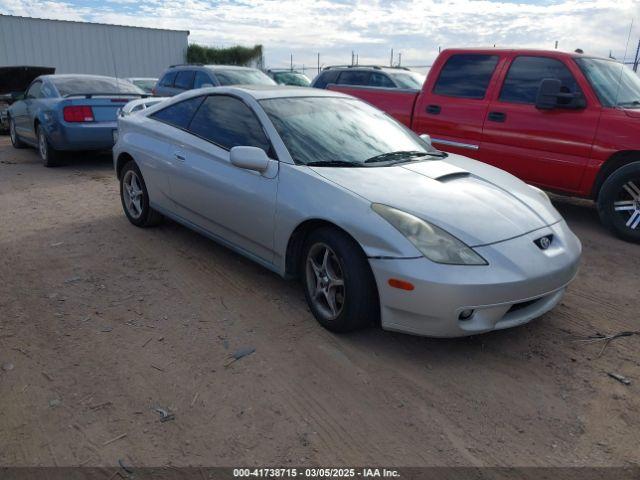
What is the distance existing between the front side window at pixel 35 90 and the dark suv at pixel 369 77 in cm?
525

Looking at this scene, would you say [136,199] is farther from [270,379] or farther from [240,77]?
[240,77]

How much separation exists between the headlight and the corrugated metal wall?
2054cm

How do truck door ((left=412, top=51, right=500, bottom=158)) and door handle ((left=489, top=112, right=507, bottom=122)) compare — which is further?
truck door ((left=412, top=51, right=500, bottom=158))

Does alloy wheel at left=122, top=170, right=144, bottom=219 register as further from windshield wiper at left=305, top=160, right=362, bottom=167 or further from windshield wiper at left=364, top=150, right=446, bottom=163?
windshield wiper at left=364, top=150, right=446, bottom=163

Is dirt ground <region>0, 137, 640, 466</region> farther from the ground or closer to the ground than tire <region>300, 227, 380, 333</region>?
closer to the ground

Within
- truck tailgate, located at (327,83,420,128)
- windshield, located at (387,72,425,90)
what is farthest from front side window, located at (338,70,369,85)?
truck tailgate, located at (327,83,420,128)

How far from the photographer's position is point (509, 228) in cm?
321

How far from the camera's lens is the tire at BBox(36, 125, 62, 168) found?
8.74 metres

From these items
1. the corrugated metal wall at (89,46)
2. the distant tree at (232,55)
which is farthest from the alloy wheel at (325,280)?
the distant tree at (232,55)

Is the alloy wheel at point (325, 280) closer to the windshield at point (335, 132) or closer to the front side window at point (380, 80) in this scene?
the windshield at point (335, 132)

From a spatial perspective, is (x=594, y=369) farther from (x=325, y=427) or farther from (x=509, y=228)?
(x=325, y=427)

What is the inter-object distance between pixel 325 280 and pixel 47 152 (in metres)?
7.19

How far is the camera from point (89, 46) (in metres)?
24.4

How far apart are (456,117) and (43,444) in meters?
5.57
